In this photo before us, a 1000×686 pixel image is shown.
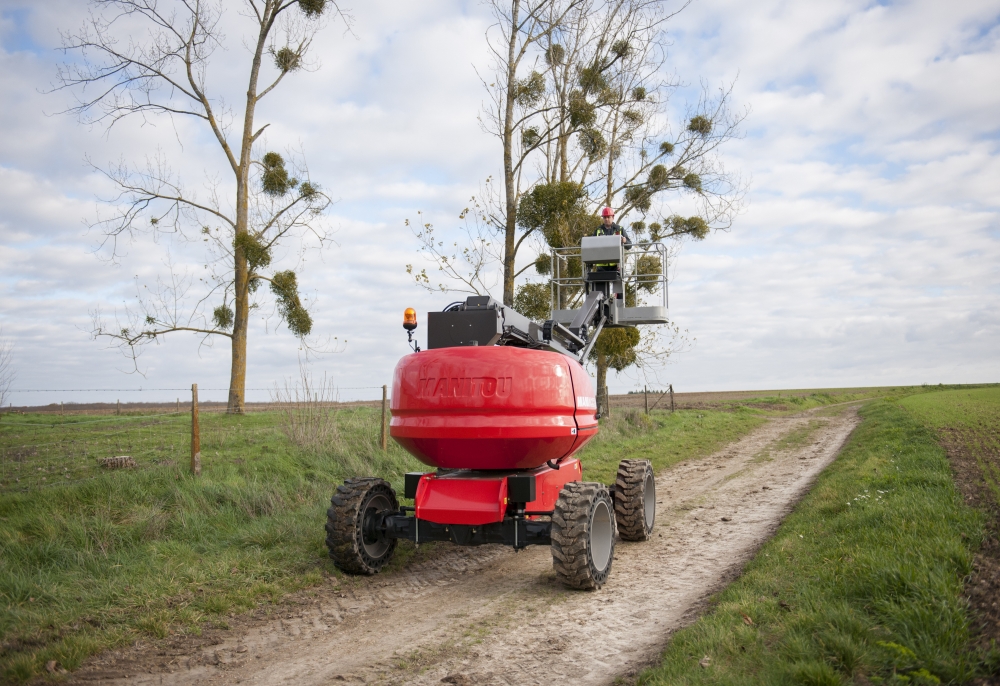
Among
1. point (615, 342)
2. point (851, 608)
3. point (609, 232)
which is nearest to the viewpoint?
point (851, 608)

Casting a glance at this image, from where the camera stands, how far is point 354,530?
6.43m

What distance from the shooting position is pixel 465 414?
6.14 metres

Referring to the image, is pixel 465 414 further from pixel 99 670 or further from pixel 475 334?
pixel 99 670

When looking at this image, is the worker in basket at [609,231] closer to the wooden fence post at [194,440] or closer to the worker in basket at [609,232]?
the worker in basket at [609,232]

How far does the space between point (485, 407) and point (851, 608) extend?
3174 millimetres

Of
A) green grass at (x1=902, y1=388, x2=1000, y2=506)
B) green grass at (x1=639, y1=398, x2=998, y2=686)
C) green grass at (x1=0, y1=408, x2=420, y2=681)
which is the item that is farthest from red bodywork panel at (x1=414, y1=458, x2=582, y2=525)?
green grass at (x1=902, y1=388, x2=1000, y2=506)

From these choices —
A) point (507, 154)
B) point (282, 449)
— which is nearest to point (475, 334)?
point (282, 449)

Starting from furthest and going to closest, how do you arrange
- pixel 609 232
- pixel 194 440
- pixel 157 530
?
1. pixel 609 232
2. pixel 194 440
3. pixel 157 530

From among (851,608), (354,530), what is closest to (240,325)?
(354,530)

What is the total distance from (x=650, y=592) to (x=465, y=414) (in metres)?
2.28

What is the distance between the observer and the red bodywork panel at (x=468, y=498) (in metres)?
6.14

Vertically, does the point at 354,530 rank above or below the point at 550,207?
below

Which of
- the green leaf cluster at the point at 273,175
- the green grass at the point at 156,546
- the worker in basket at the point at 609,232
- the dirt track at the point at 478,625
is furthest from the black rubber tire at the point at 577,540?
the green leaf cluster at the point at 273,175

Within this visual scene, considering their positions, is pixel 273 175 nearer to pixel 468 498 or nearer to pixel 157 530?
pixel 157 530
